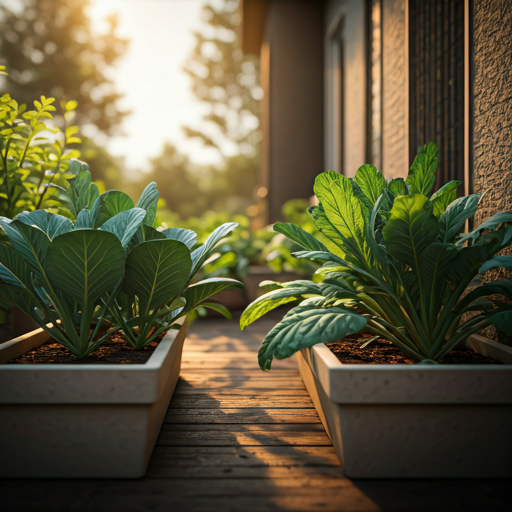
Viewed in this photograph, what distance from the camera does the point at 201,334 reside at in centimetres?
269

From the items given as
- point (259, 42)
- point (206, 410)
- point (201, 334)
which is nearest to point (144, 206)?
point (206, 410)

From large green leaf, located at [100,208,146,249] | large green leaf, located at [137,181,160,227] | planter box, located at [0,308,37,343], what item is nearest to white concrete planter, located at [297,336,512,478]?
large green leaf, located at [100,208,146,249]

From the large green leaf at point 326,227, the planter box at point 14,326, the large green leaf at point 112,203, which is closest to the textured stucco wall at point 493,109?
the large green leaf at point 326,227

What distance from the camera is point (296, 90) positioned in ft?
18.3

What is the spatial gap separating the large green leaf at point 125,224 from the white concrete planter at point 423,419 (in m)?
0.66

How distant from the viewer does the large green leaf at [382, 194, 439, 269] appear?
1.03 metres

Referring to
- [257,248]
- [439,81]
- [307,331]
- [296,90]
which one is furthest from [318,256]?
[296,90]

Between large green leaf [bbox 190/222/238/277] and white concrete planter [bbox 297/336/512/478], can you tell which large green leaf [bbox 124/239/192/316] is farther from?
white concrete planter [bbox 297/336/512/478]

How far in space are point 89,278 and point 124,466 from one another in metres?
0.50

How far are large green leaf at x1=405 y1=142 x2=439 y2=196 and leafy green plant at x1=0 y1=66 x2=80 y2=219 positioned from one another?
4.25 feet

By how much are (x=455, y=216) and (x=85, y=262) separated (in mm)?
1081

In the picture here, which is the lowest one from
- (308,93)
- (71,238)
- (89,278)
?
(89,278)

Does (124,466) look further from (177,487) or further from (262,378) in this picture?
(262,378)

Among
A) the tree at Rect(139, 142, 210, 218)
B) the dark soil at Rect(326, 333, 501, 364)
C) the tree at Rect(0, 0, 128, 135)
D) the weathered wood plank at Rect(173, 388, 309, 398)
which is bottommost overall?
the weathered wood plank at Rect(173, 388, 309, 398)
